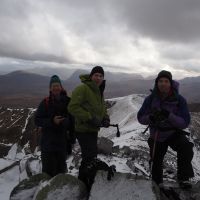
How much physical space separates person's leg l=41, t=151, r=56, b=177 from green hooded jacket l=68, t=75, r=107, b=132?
4.33 ft

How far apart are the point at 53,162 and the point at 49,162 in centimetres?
10

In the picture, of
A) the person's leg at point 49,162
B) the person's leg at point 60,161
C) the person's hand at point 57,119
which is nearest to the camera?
the person's hand at point 57,119

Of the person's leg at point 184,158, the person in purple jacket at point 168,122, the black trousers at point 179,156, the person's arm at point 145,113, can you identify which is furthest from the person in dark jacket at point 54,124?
the person's leg at point 184,158

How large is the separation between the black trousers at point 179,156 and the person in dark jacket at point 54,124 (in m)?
2.08

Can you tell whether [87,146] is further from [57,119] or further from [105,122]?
[57,119]

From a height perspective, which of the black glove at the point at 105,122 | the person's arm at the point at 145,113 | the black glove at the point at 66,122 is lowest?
the black glove at the point at 66,122

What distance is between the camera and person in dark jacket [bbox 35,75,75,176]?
7911 mm

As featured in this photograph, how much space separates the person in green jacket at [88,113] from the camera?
7.02 metres

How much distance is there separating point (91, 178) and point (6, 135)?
6476 cm

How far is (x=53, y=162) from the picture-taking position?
26.9 ft

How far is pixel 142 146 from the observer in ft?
48.9

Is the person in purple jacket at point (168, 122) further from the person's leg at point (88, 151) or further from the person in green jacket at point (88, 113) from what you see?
the person's leg at point (88, 151)

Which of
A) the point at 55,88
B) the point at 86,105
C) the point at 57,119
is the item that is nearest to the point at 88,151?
the point at 86,105

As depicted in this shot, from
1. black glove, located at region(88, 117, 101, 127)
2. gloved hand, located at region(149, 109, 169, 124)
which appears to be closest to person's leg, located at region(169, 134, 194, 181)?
gloved hand, located at region(149, 109, 169, 124)
